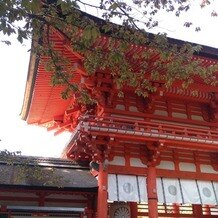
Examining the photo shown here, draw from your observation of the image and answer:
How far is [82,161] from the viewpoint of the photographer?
41.4ft

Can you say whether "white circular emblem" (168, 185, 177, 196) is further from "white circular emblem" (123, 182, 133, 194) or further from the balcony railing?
the balcony railing

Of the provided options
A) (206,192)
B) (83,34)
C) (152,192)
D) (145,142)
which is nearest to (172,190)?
(152,192)

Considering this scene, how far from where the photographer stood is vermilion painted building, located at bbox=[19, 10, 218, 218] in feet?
34.2

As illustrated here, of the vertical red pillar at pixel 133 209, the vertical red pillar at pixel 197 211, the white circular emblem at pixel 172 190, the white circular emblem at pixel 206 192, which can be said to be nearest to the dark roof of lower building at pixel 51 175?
the vertical red pillar at pixel 133 209

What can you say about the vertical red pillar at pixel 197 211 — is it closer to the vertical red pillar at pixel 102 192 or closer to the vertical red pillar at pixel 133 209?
the vertical red pillar at pixel 133 209

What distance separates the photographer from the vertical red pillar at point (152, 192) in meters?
10.5

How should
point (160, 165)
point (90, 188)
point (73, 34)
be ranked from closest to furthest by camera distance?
point (73, 34) → point (90, 188) → point (160, 165)

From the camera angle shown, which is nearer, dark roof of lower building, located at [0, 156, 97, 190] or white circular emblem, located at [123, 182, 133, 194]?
dark roof of lower building, located at [0, 156, 97, 190]

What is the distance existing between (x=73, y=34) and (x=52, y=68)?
2.48ft

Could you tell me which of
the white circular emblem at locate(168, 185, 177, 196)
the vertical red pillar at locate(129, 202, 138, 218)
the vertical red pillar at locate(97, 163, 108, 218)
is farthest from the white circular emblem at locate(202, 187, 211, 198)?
the vertical red pillar at locate(97, 163, 108, 218)

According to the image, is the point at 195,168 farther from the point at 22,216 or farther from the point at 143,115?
the point at 22,216

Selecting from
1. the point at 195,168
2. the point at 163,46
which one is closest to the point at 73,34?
the point at 163,46

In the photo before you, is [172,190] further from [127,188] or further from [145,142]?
[145,142]

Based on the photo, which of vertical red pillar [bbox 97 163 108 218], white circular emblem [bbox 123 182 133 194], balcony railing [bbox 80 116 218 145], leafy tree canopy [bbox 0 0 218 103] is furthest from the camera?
white circular emblem [bbox 123 182 133 194]
